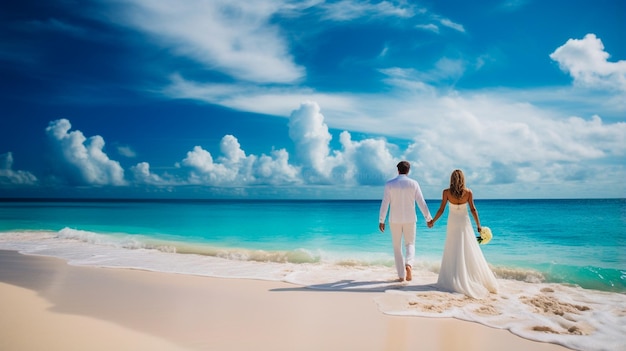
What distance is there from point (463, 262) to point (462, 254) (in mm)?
138

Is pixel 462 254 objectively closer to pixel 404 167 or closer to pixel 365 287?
pixel 365 287

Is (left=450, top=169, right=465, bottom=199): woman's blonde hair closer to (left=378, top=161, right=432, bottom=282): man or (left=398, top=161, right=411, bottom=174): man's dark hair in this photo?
(left=378, top=161, right=432, bottom=282): man

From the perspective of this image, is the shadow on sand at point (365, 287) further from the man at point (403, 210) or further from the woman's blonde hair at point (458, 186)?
the woman's blonde hair at point (458, 186)

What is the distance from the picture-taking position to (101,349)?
3779 mm

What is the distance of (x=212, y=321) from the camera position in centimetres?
476

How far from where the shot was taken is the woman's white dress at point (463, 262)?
20.6 ft

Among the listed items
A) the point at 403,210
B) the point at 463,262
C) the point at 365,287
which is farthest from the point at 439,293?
the point at 403,210

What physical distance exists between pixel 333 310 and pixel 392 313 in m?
0.85

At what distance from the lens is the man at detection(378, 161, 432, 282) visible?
7188 millimetres

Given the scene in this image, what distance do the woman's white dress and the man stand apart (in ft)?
2.42

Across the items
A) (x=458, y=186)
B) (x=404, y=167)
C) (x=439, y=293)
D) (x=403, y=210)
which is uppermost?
(x=404, y=167)

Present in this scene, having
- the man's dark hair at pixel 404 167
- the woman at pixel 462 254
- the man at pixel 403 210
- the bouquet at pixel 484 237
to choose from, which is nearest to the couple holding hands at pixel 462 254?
the woman at pixel 462 254

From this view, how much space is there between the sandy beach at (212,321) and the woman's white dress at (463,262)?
4.78ft

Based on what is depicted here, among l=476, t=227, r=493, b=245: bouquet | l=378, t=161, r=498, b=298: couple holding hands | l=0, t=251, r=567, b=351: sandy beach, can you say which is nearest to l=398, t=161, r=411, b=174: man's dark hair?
l=378, t=161, r=498, b=298: couple holding hands
